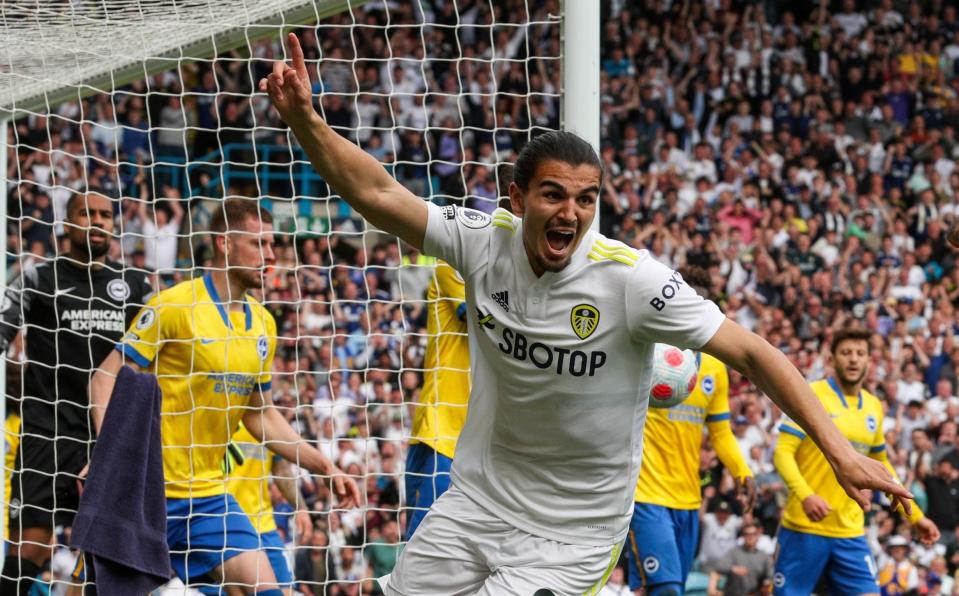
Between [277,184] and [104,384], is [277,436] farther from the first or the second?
[277,184]

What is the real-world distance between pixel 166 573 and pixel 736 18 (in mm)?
14416

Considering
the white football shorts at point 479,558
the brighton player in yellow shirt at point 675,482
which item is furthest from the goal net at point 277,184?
the white football shorts at point 479,558

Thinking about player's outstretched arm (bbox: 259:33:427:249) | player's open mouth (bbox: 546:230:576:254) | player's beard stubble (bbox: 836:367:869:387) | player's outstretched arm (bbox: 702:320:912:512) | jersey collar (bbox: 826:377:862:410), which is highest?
player's outstretched arm (bbox: 259:33:427:249)

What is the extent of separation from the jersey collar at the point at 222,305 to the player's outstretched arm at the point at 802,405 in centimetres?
276

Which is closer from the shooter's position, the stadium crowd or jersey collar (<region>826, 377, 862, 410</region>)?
jersey collar (<region>826, 377, 862, 410</region>)

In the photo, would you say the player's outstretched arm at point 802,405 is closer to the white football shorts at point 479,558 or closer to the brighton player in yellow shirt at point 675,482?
the white football shorts at point 479,558

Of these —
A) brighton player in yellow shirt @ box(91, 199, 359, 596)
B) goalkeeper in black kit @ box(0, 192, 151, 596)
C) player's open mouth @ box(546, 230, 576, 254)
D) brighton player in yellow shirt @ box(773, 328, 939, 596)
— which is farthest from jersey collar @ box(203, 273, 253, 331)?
brighton player in yellow shirt @ box(773, 328, 939, 596)

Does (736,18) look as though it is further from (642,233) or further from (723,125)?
(642,233)

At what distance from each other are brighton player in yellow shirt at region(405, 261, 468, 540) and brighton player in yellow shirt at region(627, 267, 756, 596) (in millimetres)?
1348

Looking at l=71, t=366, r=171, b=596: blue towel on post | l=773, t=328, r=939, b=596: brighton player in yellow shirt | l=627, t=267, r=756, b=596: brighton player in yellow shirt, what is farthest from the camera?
l=773, t=328, r=939, b=596: brighton player in yellow shirt

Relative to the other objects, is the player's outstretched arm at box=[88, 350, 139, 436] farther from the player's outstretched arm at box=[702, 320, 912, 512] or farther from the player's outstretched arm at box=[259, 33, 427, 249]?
A: the player's outstretched arm at box=[702, 320, 912, 512]

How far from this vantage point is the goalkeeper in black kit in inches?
260

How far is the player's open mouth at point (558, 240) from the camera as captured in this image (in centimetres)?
399

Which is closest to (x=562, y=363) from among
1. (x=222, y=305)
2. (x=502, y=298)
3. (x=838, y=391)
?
(x=502, y=298)
